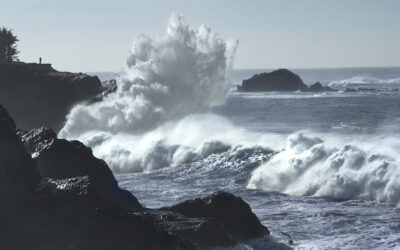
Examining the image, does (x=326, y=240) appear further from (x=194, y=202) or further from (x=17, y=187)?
(x=17, y=187)

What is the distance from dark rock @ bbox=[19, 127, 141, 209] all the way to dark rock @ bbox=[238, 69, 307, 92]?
11753 centimetres

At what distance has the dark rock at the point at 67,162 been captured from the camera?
21.3 m

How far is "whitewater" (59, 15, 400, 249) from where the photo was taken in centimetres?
2444

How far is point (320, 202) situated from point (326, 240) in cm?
603

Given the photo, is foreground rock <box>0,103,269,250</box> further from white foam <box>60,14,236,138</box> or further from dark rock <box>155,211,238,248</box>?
white foam <box>60,14,236,138</box>

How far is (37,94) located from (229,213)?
3460cm

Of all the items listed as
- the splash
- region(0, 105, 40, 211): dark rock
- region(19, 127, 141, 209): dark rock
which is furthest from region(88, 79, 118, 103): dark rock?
region(0, 105, 40, 211): dark rock

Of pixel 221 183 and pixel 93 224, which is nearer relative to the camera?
pixel 93 224

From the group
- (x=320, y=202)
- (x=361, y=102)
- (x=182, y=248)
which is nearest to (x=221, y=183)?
(x=320, y=202)

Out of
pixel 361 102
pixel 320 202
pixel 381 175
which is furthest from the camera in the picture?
pixel 361 102

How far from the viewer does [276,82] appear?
465 ft

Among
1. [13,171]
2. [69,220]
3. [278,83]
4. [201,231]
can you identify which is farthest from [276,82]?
[69,220]

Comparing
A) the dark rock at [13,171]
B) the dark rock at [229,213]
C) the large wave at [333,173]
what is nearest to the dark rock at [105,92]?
the large wave at [333,173]

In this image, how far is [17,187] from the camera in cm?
1805
